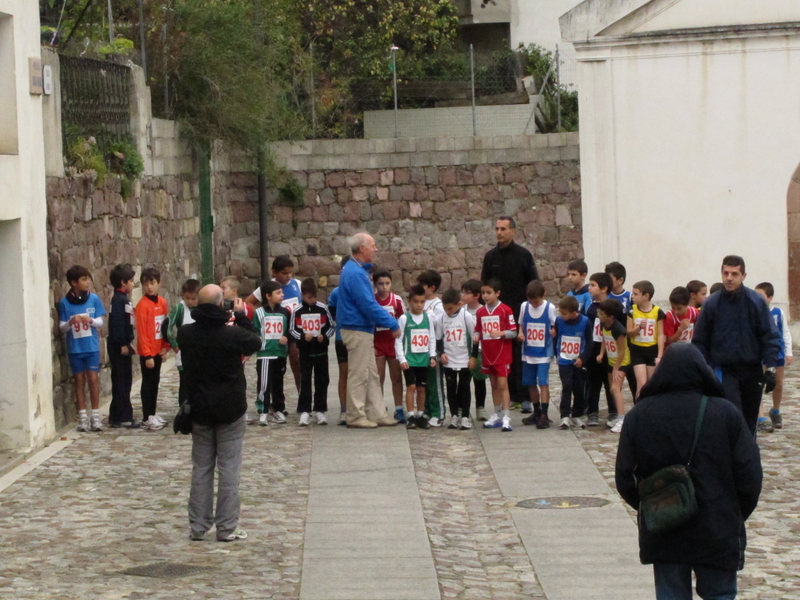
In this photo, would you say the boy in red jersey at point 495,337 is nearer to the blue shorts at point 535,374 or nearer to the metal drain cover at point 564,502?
the blue shorts at point 535,374

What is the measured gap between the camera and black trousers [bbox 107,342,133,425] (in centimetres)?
1173

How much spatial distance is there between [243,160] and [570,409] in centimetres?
1112

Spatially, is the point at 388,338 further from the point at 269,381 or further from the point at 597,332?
the point at 597,332

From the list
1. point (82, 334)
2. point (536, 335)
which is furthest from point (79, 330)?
point (536, 335)

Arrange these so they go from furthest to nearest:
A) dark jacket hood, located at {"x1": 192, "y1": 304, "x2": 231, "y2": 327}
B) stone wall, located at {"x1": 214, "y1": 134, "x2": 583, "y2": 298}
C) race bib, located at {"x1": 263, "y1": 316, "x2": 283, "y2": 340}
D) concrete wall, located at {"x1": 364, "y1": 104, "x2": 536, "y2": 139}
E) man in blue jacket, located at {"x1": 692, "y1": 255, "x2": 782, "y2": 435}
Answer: concrete wall, located at {"x1": 364, "y1": 104, "x2": 536, "y2": 139}, stone wall, located at {"x1": 214, "y1": 134, "x2": 583, "y2": 298}, race bib, located at {"x1": 263, "y1": 316, "x2": 283, "y2": 340}, man in blue jacket, located at {"x1": 692, "y1": 255, "x2": 782, "y2": 435}, dark jacket hood, located at {"x1": 192, "y1": 304, "x2": 231, "y2": 327}

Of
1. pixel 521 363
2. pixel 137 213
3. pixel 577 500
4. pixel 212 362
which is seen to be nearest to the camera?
pixel 212 362

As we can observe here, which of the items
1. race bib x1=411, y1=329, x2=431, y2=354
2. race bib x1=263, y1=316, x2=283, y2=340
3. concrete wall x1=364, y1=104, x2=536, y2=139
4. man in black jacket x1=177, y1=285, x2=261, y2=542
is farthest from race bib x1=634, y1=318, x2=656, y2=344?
concrete wall x1=364, y1=104, x2=536, y2=139

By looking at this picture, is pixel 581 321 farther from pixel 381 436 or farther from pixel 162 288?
pixel 162 288

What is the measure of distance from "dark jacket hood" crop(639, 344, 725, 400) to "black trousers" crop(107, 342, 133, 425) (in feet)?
23.6

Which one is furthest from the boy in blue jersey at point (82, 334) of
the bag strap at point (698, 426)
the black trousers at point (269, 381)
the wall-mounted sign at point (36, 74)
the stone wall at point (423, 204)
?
the stone wall at point (423, 204)

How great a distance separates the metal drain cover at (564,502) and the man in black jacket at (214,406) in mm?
2060

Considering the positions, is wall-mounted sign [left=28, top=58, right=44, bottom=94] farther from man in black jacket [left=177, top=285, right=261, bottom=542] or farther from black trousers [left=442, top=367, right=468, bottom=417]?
black trousers [left=442, top=367, right=468, bottom=417]

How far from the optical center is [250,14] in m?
19.5

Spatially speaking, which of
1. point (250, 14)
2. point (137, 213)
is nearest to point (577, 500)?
point (137, 213)
